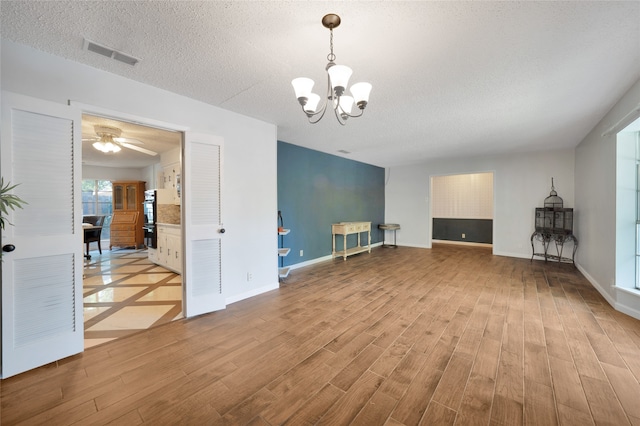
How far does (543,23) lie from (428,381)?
2.61m

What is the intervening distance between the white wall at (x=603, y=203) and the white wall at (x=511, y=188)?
811 millimetres

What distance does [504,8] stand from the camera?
60.3 inches

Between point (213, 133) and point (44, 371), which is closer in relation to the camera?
point (44, 371)

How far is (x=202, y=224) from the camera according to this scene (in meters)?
2.94

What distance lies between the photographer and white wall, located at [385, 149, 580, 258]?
5516mm

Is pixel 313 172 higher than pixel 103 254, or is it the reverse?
pixel 313 172

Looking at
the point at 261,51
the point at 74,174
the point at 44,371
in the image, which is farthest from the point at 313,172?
the point at 44,371

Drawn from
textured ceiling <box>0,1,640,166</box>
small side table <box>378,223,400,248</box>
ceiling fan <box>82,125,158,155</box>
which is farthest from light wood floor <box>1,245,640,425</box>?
small side table <box>378,223,400,248</box>

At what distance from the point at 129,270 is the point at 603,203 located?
8.06 meters

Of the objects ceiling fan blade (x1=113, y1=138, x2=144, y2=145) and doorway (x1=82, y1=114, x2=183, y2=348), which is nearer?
doorway (x1=82, y1=114, x2=183, y2=348)

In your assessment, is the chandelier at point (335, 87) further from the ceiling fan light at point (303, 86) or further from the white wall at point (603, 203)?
the white wall at point (603, 203)

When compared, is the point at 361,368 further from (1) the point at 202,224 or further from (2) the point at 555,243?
(2) the point at 555,243

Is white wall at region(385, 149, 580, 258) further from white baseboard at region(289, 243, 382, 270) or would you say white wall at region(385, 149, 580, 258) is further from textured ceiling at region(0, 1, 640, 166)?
white baseboard at region(289, 243, 382, 270)

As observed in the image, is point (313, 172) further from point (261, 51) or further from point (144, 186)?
point (144, 186)
